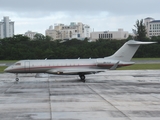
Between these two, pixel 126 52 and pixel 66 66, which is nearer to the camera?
pixel 66 66

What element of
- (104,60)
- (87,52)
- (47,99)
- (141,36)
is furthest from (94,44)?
(47,99)

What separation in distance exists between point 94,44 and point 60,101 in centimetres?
8415

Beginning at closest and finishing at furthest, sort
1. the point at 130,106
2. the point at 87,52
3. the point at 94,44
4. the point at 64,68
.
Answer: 1. the point at 130,106
2. the point at 64,68
3. the point at 87,52
4. the point at 94,44

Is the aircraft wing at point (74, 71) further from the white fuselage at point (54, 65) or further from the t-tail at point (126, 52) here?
the t-tail at point (126, 52)

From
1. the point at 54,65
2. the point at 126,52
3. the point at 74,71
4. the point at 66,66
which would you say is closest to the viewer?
the point at 74,71

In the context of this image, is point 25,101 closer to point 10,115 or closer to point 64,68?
point 10,115

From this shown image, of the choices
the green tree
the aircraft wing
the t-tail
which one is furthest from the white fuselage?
the green tree

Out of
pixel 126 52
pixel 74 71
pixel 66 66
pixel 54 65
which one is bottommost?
pixel 74 71

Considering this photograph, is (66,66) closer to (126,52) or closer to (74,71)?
(74,71)

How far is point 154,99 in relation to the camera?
2003 centimetres

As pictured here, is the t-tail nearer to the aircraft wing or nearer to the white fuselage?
the white fuselage

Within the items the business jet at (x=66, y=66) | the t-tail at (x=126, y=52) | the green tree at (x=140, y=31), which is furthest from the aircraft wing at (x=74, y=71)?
the green tree at (x=140, y=31)

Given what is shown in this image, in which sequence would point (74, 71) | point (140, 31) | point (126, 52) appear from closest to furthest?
point (74, 71) → point (126, 52) → point (140, 31)

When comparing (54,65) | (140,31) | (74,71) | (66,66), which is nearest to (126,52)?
(74,71)
